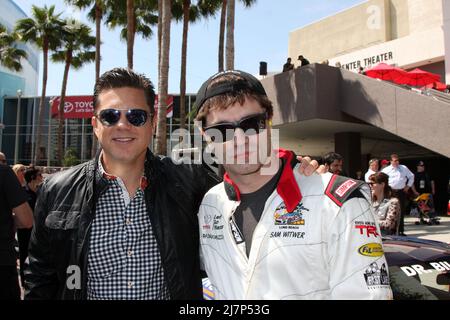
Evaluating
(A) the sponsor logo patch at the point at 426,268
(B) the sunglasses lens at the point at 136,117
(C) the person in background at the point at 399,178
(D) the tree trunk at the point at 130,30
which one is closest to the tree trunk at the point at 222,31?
(D) the tree trunk at the point at 130,30

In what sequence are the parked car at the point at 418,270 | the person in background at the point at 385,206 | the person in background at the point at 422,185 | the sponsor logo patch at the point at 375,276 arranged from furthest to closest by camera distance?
the person in background at the point at 422,185 → the person in background at the point at 385,206 → the parked car at the point at 418,270 → the sponsor logo patch at the point at 375,276

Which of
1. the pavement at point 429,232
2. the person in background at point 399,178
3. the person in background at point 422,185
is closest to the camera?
the pavement at point 429,232

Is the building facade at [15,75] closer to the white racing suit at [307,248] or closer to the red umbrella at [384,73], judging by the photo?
the red umbrella at [384,73]

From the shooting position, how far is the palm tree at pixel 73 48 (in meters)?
25.6

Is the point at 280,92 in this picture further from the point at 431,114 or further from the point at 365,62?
the point at 365,62

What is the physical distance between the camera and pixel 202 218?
7.15 ft

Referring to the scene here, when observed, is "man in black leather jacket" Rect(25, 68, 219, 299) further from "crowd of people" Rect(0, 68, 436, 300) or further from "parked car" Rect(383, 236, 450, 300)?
"parked car" Rect(383, 236, 450, 300)

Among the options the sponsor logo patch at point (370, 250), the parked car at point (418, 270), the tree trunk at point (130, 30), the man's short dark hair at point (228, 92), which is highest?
the tree trunk at point (130, 30)

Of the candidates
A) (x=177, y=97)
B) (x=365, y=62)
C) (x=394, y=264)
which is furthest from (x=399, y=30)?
(x=394, y=264)

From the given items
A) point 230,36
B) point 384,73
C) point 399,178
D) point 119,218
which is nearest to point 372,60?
point 384,73

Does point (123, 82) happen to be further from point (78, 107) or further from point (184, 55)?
point (78, 107)

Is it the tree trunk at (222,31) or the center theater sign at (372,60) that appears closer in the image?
the tree trunk at (222,31)

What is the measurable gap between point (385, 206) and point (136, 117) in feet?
16.0

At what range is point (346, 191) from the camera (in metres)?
1.74
